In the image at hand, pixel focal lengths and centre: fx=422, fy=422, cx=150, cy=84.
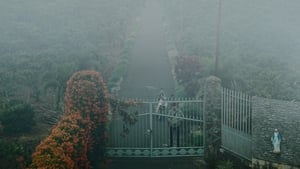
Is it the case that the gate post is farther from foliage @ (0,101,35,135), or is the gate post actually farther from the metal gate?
foliage @ (0,101,35,135)

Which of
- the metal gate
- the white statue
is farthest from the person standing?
the white statue

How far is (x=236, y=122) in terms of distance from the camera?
13422mm

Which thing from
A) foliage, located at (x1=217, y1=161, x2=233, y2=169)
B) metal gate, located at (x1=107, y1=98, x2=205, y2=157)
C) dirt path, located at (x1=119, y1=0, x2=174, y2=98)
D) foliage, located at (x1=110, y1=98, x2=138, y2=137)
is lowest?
foliage, located at (x1=217, y1=161, x2=233, y2=169)

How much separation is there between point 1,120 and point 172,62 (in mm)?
13336

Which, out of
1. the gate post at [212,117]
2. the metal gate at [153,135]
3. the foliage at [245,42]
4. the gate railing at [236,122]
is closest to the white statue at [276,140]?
the gate railing at [236,122]

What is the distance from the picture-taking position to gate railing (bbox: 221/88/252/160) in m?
13.0

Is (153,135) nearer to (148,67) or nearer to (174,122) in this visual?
(174,122)

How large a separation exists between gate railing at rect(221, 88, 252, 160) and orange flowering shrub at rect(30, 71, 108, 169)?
3863 millimetres

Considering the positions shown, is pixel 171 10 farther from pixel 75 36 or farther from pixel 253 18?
pixel 75 36

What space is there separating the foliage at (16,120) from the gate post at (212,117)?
21.3 ft

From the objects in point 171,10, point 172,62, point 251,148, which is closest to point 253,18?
point 171,10

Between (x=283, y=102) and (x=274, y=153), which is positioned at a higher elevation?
(x=283, y=102)

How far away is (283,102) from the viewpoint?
38.9ft

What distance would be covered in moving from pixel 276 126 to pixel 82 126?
549cm
